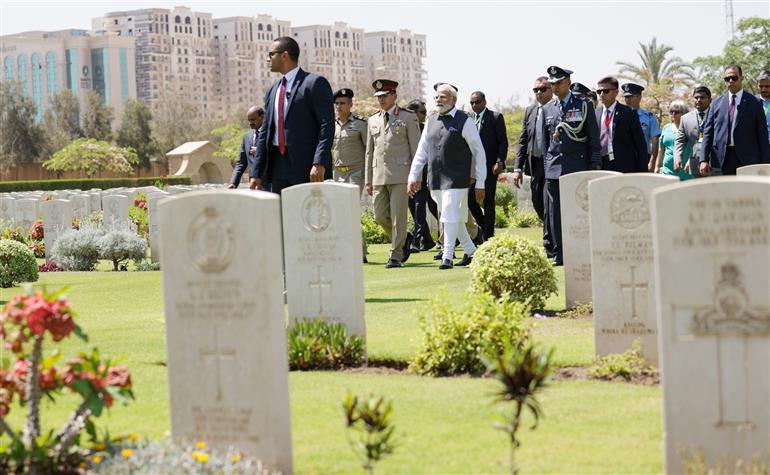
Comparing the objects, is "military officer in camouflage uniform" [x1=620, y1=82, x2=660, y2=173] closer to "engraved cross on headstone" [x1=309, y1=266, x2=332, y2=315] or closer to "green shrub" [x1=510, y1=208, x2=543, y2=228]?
"green shrub" [x1=510, y1=208, x2=543, y2=228]

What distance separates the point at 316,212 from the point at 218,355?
9.14 ft

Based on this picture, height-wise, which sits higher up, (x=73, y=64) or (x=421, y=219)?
(x=73, y=64)

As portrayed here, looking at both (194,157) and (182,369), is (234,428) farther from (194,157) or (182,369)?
(194,157)

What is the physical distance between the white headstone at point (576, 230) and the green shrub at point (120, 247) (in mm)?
9255

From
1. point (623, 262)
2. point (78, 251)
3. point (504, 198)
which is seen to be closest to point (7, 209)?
point (78, 251)

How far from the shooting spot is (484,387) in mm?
6609

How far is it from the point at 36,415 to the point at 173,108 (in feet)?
301

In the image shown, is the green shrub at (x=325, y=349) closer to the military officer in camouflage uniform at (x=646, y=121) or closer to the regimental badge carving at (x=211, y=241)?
the regimental badge carving at (x=211, y=241)

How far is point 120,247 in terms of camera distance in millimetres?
17172

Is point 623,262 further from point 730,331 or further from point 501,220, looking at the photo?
point 501,220

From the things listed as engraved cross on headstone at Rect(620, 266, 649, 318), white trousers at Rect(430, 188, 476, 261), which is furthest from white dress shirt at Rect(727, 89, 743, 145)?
engraved cross on headstone at Rect(620, 266, 649, 318)

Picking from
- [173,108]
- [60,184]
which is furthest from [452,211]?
[173,108]

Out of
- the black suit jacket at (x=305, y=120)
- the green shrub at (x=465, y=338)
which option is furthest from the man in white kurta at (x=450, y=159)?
the green shrub at (x=465, y=338)

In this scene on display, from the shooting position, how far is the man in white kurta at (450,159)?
12875mm
